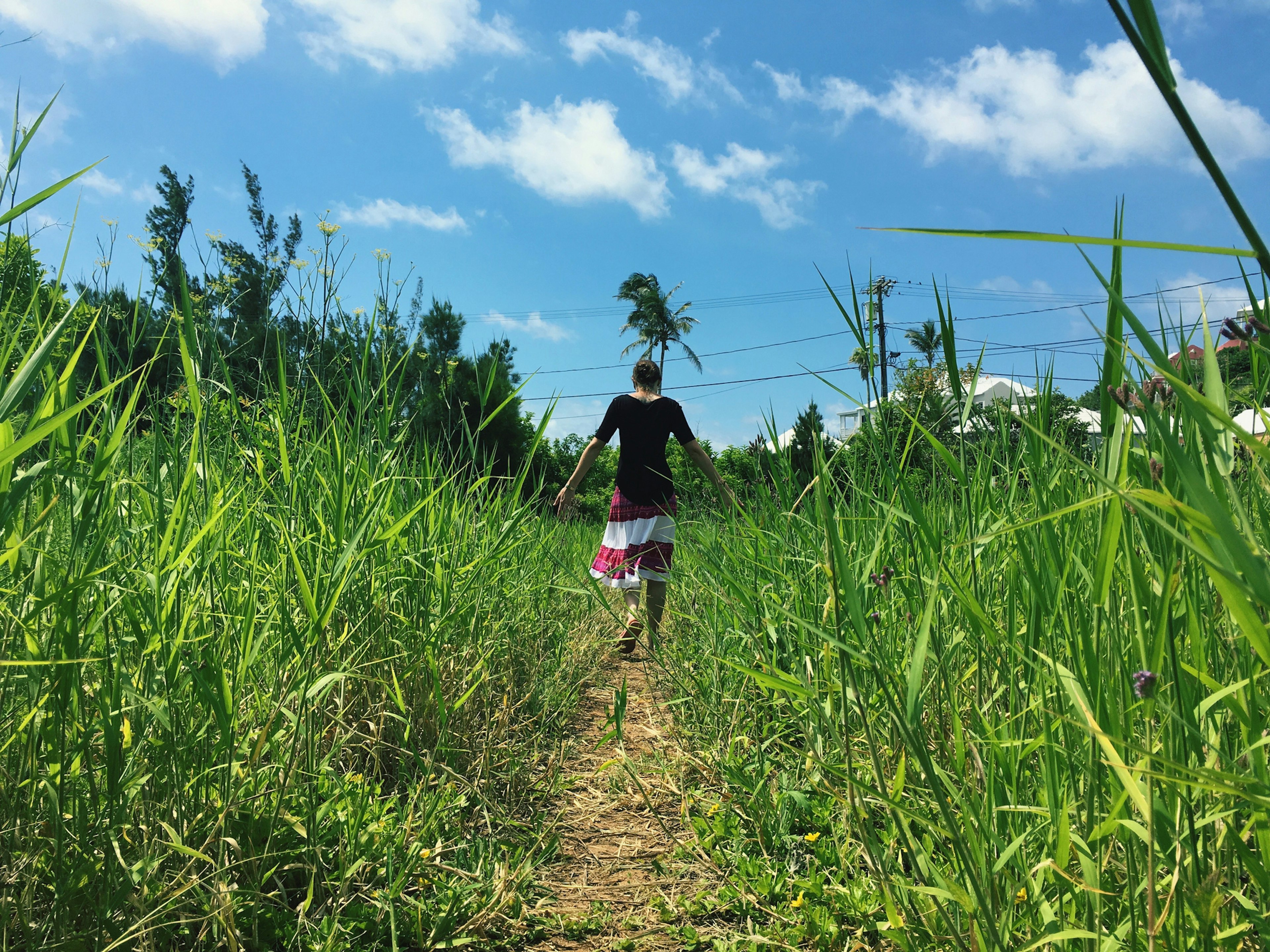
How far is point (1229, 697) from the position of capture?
2.52 ft

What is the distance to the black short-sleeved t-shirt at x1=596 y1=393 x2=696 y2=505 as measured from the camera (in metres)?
4.17

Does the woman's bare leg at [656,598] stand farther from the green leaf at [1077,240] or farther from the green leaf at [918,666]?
the green leaf at [1077,240]

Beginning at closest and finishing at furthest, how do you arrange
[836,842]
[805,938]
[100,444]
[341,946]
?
[100,444] < [341,946] < [805,938] < [836,842]

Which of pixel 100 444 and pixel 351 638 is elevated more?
pixel 100 444

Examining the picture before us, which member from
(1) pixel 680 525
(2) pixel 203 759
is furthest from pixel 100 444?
(1) pixel 680 525

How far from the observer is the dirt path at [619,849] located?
4.95 feet

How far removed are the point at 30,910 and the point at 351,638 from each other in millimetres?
768

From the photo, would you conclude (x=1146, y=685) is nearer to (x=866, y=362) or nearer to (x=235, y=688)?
(x=866, y=362)

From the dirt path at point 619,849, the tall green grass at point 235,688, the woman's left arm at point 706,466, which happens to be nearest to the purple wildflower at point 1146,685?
the dirt path at point 619,849

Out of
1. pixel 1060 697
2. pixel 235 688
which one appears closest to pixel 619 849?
pixel 235 688

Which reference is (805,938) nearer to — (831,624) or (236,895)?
(831,624)

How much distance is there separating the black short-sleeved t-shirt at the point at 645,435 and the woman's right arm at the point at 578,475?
0.06 m

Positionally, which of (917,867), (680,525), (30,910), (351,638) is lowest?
(30,910)

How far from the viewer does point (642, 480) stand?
168 inches
